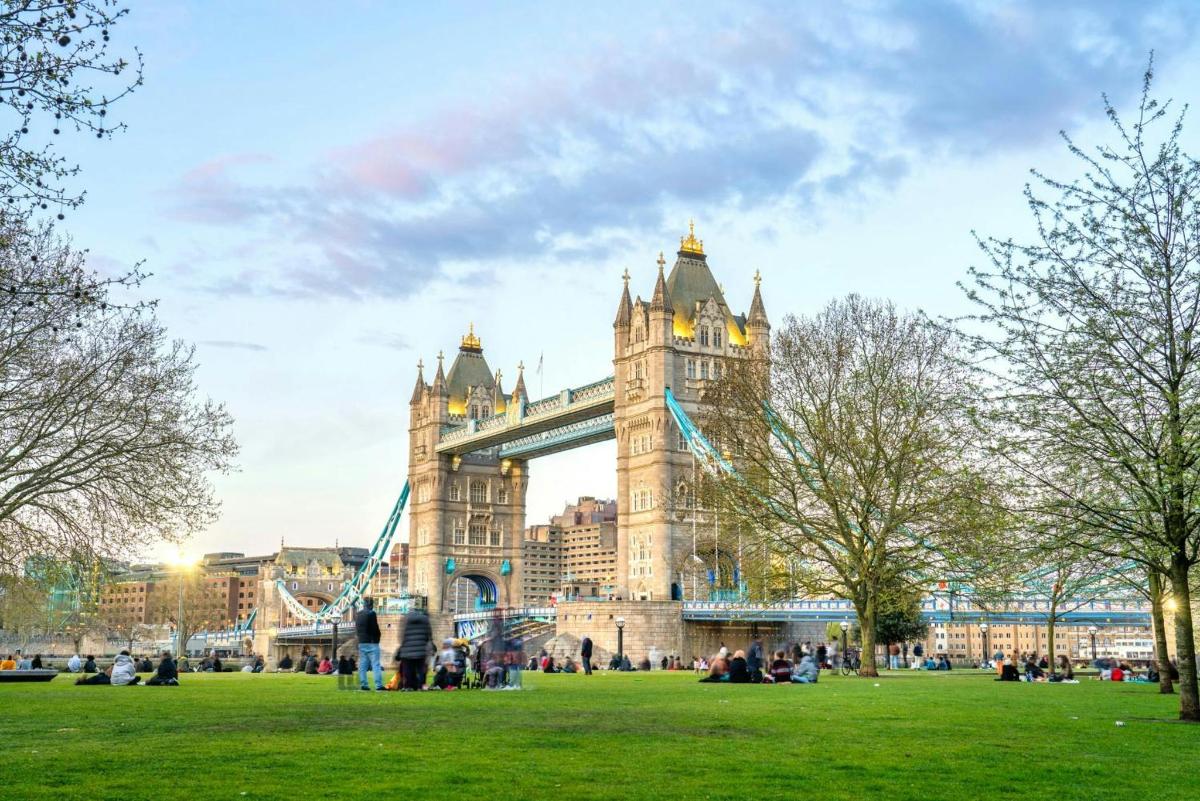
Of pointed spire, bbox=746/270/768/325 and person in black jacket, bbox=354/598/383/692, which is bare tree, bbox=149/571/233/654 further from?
person in black jacket, bbox=354/598/383/692

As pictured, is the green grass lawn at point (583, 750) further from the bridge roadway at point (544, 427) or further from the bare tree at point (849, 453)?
the bridge roadway at point (544, 427)

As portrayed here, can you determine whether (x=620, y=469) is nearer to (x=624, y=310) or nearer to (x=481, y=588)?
(x=624, y=310)

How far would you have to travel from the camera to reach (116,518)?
32.3 metres

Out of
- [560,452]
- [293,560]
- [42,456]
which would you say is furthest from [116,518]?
[293,560]

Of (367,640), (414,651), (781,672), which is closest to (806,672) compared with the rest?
(781,672)

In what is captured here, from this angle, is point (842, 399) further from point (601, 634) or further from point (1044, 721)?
point (601, 634)

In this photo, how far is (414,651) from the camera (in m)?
22.5

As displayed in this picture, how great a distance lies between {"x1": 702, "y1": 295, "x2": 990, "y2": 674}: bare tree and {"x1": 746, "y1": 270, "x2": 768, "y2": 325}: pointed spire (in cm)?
3381

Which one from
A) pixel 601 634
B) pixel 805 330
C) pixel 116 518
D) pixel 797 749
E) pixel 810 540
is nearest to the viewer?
pixel 797 749

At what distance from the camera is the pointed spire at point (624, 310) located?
76.9 m

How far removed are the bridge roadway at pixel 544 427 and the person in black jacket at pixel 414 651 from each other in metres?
55.9

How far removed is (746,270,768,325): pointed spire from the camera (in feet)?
244

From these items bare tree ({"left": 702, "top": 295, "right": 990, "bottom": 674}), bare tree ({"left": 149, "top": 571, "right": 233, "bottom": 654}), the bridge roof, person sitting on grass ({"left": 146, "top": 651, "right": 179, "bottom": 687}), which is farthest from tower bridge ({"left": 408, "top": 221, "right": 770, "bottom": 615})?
bare tree ({"left": 149, "top": 571, "right": 233, "bottom": 654})

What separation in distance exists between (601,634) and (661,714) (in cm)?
4887
